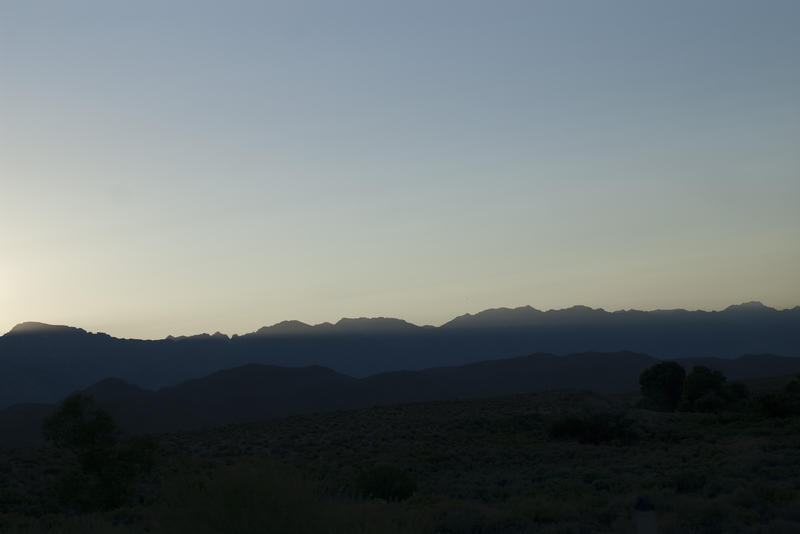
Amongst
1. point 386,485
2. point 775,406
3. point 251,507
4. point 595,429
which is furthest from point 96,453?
point 775,406

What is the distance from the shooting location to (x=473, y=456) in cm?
3650

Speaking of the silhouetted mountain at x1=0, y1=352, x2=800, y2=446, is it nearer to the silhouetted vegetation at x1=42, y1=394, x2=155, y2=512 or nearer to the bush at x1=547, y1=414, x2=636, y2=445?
the bush at x1=547, y1=414, x2=636, y2=445

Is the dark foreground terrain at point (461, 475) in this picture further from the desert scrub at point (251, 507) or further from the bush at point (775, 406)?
the bush at point (775, 406)

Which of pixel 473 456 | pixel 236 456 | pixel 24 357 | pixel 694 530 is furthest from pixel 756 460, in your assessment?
pixel 24 357

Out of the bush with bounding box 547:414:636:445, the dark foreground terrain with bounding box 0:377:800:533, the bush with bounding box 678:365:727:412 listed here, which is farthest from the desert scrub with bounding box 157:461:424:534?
the bush with bounding box 678:365:727:412

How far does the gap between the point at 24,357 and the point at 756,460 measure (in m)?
165

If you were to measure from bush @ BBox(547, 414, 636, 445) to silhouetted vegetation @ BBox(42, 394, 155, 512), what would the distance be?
25.6 metres

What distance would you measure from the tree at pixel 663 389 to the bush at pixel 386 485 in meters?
44.8

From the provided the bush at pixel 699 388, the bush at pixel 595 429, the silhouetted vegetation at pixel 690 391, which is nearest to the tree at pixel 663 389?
the silhouetted vegetation at pixel 690 391

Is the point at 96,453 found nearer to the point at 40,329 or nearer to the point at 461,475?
the point at 461,475

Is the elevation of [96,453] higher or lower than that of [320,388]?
higher

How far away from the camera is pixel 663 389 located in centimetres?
6412

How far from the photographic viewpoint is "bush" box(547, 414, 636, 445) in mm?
42250

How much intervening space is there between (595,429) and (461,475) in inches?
611
